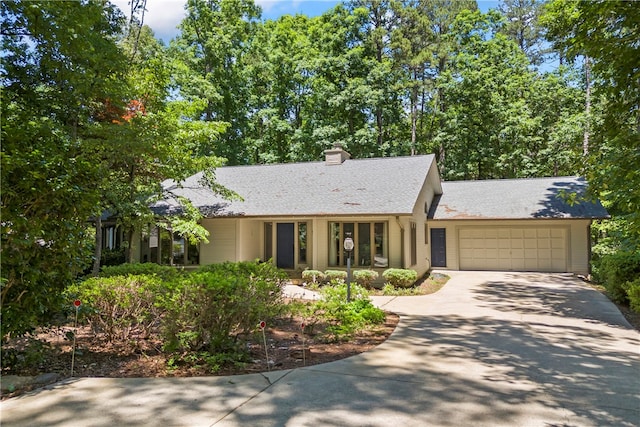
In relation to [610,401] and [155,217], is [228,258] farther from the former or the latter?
[610,401]

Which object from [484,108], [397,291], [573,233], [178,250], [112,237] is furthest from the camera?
[484,108]

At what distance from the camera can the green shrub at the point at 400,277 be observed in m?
12.7

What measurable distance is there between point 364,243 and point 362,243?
0.07 meters

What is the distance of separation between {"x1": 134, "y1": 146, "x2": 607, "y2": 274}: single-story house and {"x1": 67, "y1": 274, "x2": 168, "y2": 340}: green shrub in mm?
8643

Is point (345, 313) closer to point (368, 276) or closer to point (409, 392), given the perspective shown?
point (409, 392)

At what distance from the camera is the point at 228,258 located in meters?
15.4

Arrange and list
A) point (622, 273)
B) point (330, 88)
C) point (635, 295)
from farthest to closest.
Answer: point (330, 88), point (622, 273), point (635, 295)

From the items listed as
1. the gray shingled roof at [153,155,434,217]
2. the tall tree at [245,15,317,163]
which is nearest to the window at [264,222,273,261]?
the gray shingled roof at [153,155,434,217]

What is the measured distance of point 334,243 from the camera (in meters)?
14.7

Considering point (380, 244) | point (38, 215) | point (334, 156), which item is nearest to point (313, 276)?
point (380, 244)

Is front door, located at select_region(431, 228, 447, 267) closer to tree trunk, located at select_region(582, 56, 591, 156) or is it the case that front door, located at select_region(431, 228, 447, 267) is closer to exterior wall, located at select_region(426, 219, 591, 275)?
exterior wall, located at select_region(426, 219, 591, 275)

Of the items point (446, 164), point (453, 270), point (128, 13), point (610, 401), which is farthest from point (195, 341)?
point (446, 164)

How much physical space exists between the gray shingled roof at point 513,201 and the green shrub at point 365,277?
621 cm

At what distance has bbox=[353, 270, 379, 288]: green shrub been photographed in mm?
13016
